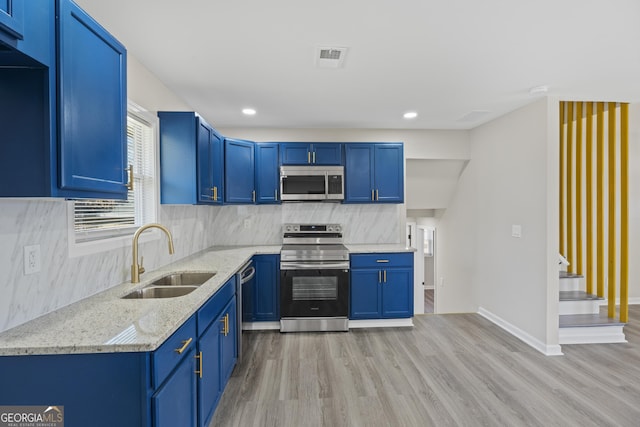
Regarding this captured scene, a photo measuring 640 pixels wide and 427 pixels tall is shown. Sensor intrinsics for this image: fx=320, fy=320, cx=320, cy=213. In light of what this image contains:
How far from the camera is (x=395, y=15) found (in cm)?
178

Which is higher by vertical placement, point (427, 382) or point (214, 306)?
point (214, 306)

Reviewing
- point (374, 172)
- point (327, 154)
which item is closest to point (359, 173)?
point (374, 172)

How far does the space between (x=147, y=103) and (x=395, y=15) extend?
6.31ft

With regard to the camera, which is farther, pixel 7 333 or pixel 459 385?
pixel 459 385

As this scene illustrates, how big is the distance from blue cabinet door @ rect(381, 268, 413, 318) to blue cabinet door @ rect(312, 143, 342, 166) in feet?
4.88

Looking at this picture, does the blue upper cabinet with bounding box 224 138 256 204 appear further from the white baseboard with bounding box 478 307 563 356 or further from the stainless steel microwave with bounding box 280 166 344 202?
the white baseboard with bounding box 478 307 563 356

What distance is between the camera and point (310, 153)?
399 cm

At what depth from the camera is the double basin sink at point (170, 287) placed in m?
2.07

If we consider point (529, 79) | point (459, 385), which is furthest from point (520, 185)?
point (459, 385)

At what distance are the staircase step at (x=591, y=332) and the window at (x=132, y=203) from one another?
4039 millimetres

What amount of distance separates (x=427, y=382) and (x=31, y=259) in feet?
8.81

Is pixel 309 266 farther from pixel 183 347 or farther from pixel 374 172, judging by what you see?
pixel 183 347

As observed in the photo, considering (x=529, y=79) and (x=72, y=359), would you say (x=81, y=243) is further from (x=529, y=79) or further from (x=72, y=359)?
(x=529, y=79)

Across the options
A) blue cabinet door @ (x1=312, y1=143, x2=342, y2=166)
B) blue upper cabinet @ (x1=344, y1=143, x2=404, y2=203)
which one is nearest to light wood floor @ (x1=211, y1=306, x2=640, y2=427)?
blue upper cabinet @ (x1=344, y1=143, x2=404, y2=203)
